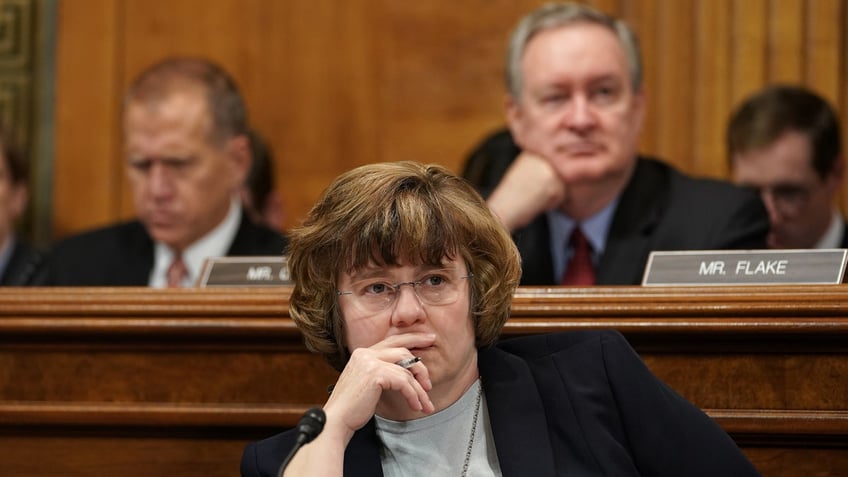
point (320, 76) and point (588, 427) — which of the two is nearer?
point (588, 427)

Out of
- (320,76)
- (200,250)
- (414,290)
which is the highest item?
(414,290)

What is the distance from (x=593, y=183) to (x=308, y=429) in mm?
1608

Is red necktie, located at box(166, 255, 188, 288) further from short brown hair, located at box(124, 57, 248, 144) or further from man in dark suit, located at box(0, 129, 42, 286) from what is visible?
man in dark suit, located at box(0, 129, 42, 286)

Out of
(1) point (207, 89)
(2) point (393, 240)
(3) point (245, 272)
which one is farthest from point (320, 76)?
(2) point (393, 240)

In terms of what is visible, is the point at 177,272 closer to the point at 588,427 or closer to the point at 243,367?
Answer: the point at 243,367

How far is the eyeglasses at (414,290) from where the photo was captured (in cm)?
200

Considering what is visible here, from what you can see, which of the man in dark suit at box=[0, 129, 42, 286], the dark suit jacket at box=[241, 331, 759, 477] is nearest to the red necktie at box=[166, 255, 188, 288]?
the man in dark suit at box=[0, 129, 42, 286]

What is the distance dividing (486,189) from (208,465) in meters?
1.39

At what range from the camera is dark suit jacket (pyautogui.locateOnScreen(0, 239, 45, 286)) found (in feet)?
12.0

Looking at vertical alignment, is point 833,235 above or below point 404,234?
below

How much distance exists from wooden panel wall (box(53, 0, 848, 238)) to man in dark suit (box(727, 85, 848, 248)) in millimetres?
249

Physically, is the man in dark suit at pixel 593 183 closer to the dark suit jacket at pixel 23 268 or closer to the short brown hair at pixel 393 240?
the short brown hair at pixel 393 240

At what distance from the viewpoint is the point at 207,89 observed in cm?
387

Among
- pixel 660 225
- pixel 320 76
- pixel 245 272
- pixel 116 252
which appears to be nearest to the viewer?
pixel 245 272
